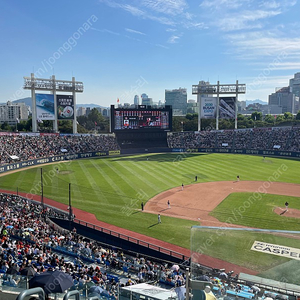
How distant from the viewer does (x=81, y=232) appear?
24375mm

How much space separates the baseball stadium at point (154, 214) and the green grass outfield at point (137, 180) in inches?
6.3

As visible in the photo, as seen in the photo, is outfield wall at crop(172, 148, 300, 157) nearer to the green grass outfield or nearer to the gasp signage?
the green grass outfield

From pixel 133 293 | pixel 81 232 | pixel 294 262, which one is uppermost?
pixel 294 262

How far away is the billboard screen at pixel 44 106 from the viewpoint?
2645 inches

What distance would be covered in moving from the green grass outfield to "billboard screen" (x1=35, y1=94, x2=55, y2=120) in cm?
1527

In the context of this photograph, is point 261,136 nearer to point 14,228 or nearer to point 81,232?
point 81,232

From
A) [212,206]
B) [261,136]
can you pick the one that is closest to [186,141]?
[261,136]

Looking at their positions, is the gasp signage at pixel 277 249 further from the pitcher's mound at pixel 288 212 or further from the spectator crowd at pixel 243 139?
the spectator crowd at pixel 243 139

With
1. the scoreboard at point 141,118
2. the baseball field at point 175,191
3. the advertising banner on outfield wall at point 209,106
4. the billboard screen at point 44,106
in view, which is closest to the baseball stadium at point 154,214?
the baseball field at point 175,191

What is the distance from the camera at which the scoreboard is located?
70812mm

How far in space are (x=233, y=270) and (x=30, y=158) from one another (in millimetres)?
54834

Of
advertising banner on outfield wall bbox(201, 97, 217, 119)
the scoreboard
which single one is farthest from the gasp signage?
advertising banner on outfield wall bbox(201, 97, 217, 119)

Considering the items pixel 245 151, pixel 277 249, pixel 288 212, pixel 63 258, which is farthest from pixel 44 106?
pixel 277 249

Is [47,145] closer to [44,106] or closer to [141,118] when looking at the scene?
[44,106]
